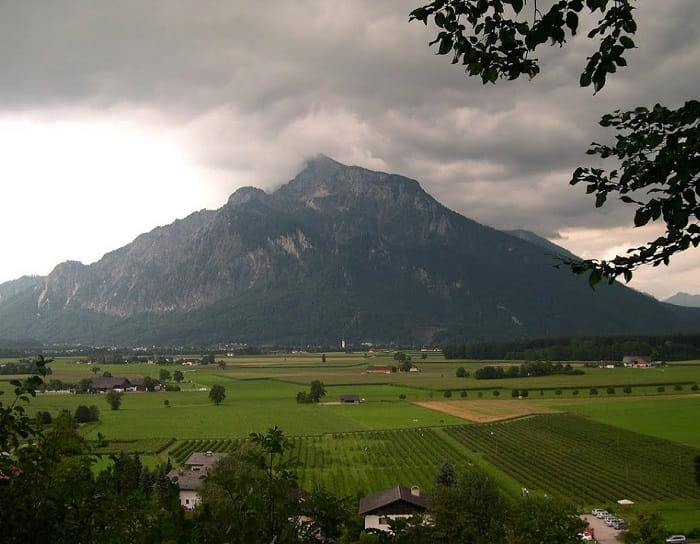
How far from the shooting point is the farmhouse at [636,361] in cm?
17438

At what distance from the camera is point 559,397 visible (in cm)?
11138

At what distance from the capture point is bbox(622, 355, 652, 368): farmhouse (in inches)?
6865

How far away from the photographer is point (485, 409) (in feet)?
325

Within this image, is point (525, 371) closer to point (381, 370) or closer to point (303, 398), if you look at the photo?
point (381, 370)

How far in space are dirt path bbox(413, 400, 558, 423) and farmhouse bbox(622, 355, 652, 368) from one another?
82878 millimetres

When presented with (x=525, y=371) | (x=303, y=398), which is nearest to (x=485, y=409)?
(x=303, y=398)

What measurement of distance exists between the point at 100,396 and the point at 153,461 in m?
66.4

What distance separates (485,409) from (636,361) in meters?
99.0

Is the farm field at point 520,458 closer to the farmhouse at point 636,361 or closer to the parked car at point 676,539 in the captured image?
the parked car at point 676,539

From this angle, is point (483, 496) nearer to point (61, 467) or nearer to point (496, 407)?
point (61, 467)

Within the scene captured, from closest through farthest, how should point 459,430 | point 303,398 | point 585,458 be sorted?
point 585,458, point 459,430, point 303,398

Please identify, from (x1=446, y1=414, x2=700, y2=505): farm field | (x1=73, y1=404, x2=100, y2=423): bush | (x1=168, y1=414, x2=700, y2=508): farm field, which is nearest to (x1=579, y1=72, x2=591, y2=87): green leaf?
(x1=168, y1=414, x2=700, y2=508): farm field

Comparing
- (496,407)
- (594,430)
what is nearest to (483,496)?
(594,430)

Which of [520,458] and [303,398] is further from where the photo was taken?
[303,398]
